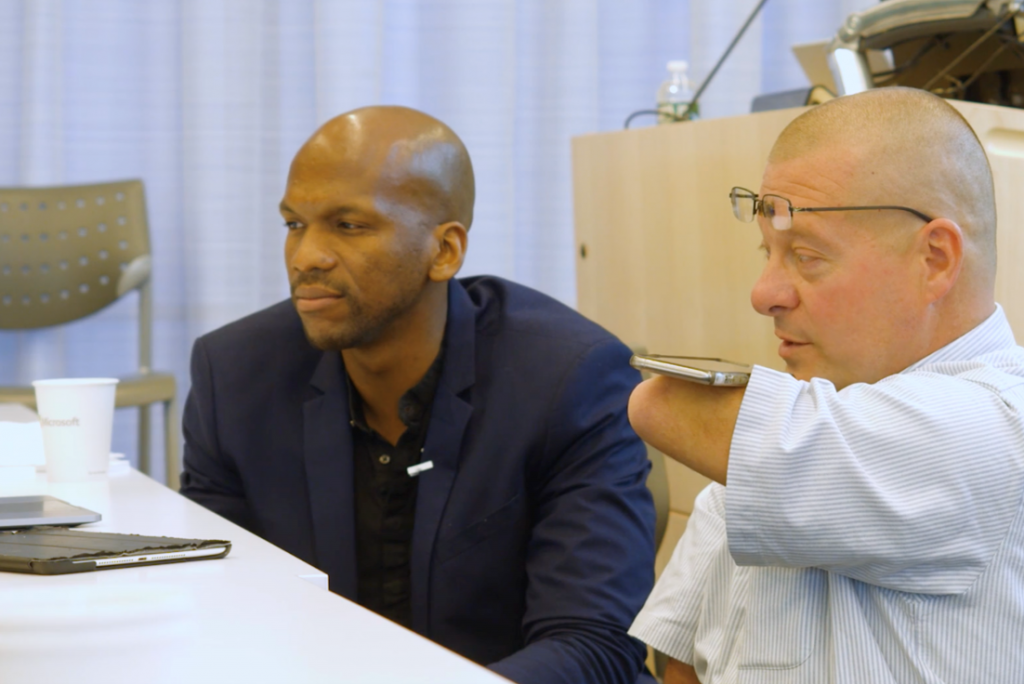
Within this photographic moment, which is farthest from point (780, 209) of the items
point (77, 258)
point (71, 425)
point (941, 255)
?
point (77, 258)

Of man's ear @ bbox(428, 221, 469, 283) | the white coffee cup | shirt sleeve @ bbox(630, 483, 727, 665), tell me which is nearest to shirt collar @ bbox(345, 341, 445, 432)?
man's ear @ bbox(428, 221, 469, 283)

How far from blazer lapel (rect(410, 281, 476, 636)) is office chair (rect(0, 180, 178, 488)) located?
123 cm

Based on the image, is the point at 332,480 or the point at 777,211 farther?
the point at 332,480

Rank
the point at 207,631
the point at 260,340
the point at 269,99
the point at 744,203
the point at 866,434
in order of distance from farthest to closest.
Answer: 1. the point at 269,99
2. the point at 260,340
3. the point at 744,203
4. the point at 866,434
5. the point at 207,631

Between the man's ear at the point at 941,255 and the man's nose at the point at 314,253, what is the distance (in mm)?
855

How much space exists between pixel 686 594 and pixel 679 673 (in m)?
0.09

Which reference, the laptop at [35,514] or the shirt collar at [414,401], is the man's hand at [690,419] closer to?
the laptop at [35,514]

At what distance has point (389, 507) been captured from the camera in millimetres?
1476

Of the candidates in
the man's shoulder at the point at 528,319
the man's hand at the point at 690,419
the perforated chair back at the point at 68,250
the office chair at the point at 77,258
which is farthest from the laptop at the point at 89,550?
the perforated chair back at the point at 68,250

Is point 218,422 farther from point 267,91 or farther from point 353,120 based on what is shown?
point 267,91

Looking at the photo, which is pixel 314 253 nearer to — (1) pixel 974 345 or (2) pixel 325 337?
(2) pixel 325 337

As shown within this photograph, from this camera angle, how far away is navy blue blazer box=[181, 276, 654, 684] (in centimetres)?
130

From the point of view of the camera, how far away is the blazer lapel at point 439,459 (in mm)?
1378

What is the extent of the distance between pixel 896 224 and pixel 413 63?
2.22 m
